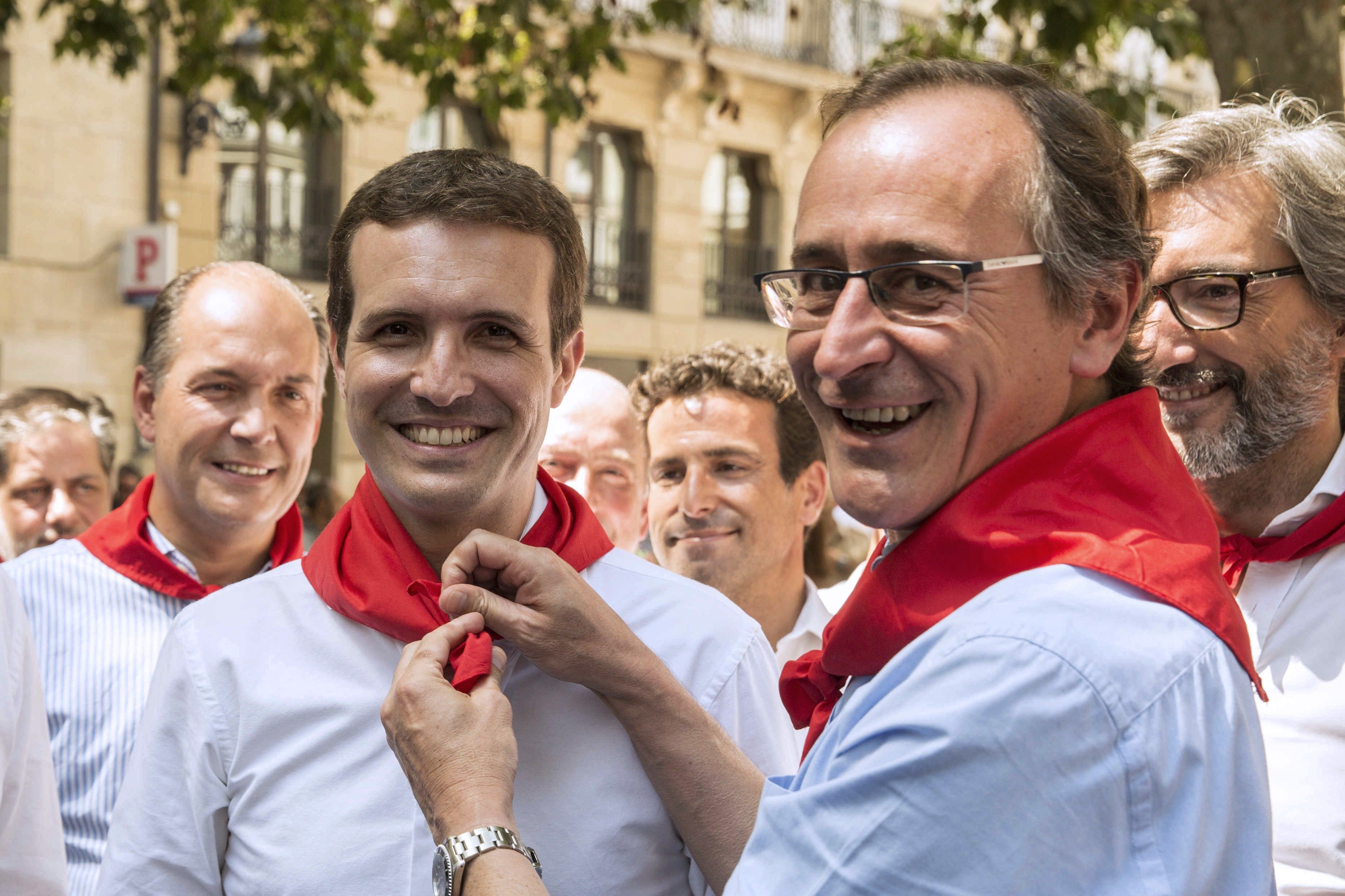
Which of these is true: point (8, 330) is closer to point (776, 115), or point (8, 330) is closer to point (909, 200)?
point (776, 115)

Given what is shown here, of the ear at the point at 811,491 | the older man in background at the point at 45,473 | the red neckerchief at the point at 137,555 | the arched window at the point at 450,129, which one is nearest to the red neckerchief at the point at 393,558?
the red neckerchief at the point at 137,555

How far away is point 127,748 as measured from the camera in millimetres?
3074

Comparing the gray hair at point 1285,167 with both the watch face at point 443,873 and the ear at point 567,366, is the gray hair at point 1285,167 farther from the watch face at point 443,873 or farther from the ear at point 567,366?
the watch face at point 443,873

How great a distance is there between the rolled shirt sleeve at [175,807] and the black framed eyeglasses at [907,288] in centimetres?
116

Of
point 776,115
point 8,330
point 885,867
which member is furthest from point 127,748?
point 776,115

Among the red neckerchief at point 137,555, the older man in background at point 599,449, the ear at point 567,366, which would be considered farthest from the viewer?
the older man in background at point 599,449

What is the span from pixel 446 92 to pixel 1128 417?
6846 millimetres

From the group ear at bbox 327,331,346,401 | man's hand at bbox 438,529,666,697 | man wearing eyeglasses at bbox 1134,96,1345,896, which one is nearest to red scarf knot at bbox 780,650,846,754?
man's hand at bbox 438,529,666,697

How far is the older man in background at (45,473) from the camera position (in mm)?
4906

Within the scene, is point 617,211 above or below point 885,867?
above

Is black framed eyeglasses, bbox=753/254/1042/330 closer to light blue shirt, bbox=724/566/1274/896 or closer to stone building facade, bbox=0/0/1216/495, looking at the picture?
light blue shirt, bbox=724/566/1274/896

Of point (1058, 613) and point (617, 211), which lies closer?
point (1058, 613)

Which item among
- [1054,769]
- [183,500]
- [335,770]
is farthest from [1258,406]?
[183,500]

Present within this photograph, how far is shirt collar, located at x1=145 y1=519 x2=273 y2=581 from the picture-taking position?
134 inches
